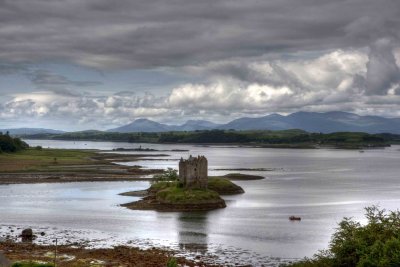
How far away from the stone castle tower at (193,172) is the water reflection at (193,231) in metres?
14.3

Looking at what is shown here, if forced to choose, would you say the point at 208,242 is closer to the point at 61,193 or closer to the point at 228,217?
the point at 228,217

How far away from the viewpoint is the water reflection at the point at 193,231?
74.8m

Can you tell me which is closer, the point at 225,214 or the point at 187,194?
the point at 225,214

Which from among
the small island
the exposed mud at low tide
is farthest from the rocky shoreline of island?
the exposed mud at low tide

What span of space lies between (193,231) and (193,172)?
3388 cm

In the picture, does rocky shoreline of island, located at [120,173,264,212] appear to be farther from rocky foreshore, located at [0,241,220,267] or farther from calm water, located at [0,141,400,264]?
rocky foreshore, located at [0,241,220,267]

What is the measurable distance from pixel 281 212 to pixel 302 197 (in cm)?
2627

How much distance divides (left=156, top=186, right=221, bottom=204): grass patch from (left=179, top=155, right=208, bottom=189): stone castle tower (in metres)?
1.95

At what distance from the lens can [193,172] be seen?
392ft

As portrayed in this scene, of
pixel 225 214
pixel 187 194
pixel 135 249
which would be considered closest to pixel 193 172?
pixel 187 194

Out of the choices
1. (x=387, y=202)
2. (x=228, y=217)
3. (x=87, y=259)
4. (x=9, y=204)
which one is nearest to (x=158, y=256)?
(x=87, y=259)

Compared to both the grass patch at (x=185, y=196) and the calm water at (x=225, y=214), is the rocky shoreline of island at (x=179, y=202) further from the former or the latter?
the calm water at (x=225, y=214)

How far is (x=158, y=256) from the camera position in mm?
67125

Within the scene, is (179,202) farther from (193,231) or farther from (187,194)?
(193,231)
